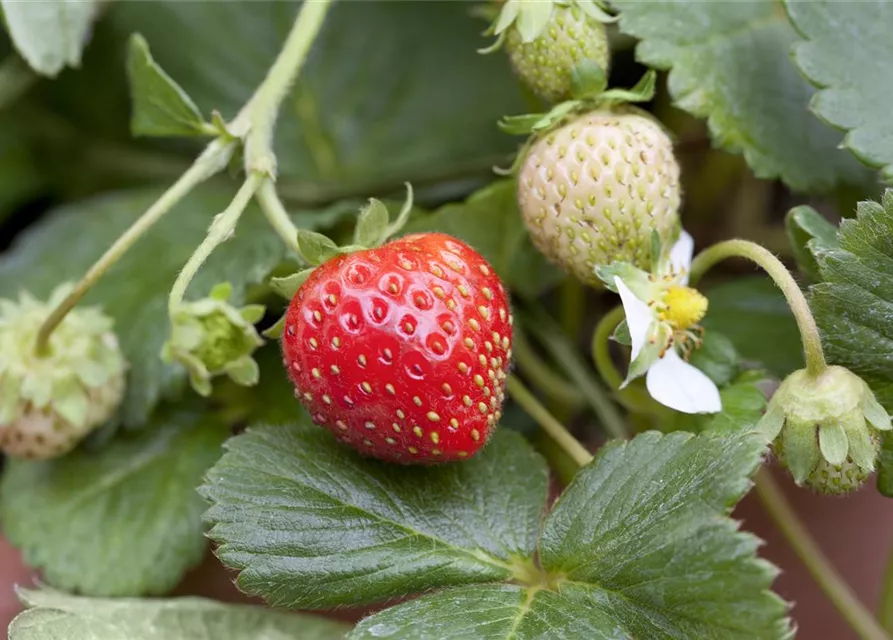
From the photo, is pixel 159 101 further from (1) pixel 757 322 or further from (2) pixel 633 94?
(1) pixel 757 322

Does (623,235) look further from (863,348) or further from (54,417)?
(54,417)

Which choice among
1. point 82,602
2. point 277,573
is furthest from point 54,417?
point 277,573

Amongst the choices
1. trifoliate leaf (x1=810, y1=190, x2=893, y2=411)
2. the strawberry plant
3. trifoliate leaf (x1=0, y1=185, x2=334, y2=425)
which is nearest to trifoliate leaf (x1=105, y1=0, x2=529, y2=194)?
the strawberry plant

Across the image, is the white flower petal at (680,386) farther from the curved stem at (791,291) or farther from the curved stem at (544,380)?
the curved stem at (544,380)

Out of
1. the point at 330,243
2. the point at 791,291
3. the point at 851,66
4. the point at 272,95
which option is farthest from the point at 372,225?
the point at 851,66

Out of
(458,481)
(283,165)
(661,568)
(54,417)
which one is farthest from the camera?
(283,165)
